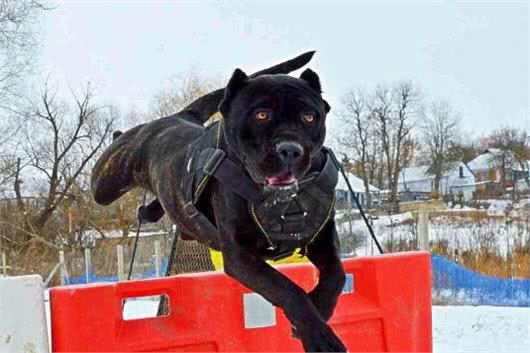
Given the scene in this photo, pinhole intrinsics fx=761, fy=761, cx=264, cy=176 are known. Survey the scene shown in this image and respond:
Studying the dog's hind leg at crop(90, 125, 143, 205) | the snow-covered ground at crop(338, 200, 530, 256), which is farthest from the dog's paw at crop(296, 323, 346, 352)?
the snow-covered ground at crop(338, 200, 530, 256)

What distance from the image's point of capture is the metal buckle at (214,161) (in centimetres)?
235

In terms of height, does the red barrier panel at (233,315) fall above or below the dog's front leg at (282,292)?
below

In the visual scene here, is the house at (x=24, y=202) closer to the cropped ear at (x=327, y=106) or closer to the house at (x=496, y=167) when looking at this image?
the house at (x=496, y=167)

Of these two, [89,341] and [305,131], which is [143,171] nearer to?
[89,341]

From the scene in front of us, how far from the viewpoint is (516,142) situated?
102ft

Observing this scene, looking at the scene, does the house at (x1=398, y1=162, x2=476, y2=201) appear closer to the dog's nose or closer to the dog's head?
the dog's head

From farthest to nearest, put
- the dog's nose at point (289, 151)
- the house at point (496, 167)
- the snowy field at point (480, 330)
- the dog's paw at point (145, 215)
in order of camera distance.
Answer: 1. the house at point (496, 167)
2. the snowy field at point (480, 330)
3. the dog's paw at point (145, 215)
4. the dog's nose at point (289, 151)

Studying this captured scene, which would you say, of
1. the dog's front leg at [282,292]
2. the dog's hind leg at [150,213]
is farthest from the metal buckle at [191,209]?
the dog's hind leg at [150,213]

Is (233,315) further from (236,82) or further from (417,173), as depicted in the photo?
(417,173)

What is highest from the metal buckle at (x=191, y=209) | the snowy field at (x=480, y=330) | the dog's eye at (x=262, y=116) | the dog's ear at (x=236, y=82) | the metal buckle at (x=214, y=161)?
the dog's ear at (x=236, y=82)

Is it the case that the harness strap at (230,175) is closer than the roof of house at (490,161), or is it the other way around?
the harness strap at (230,175)

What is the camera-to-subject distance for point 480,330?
6.75m

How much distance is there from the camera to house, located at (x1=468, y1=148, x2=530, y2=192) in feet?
91.5

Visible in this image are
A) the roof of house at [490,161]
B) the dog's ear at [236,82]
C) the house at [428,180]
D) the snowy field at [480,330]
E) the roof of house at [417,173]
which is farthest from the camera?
the roof of house at [417,173]
